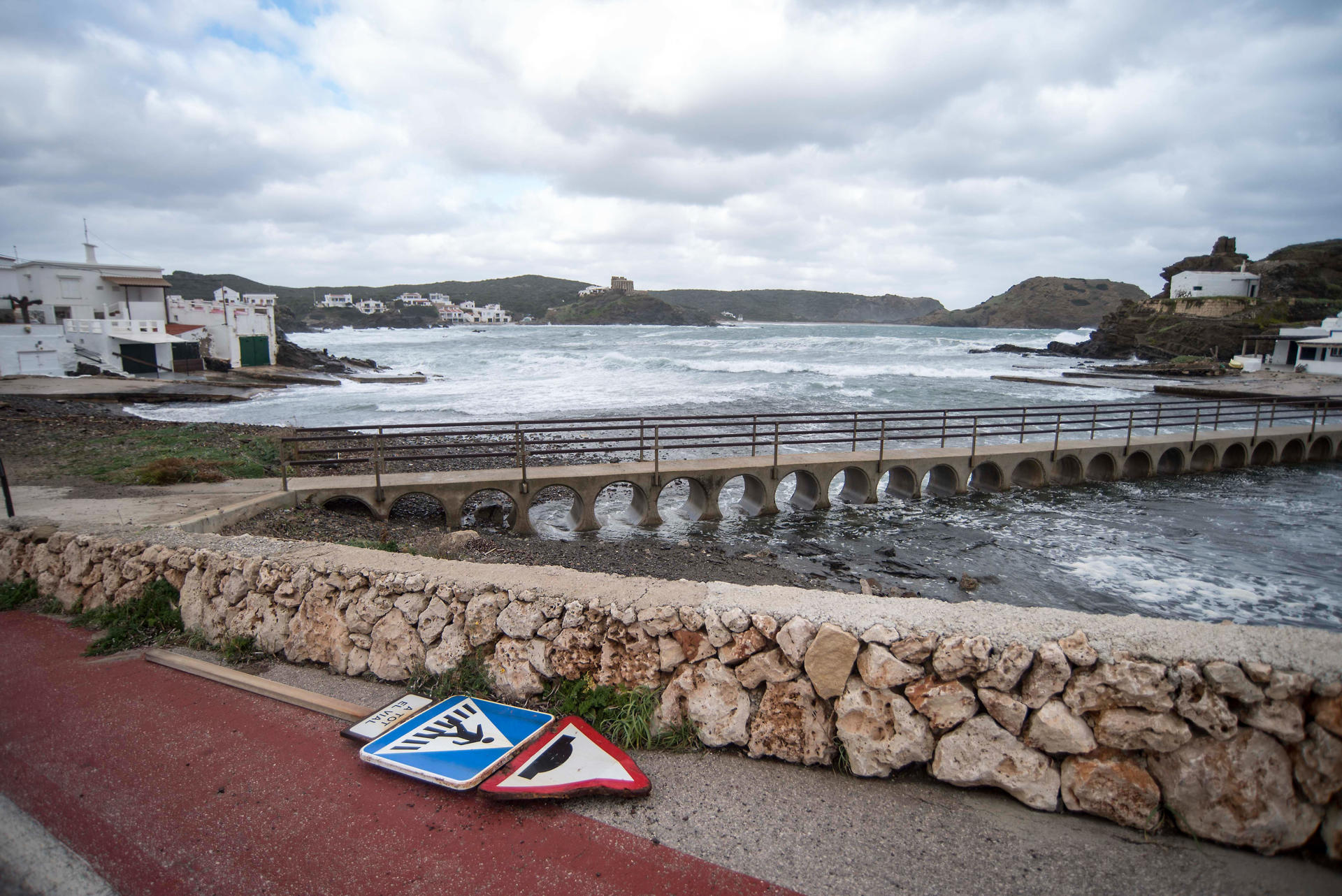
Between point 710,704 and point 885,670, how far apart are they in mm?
1041

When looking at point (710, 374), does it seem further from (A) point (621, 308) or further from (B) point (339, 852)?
(A) point (621, 308)

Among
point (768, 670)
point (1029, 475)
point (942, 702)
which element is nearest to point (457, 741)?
point (768, 670)

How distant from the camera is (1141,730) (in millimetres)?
3205

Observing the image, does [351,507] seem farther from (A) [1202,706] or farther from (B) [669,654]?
(A) [1202,706]

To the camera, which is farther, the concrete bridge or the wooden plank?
the concrete bridge

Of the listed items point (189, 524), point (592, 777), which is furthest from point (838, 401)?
point (592, 777)

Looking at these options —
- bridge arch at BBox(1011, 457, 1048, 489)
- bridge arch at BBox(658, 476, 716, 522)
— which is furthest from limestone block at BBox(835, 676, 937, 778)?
bridge arch at BBox(1011, 457, 1048, 489)

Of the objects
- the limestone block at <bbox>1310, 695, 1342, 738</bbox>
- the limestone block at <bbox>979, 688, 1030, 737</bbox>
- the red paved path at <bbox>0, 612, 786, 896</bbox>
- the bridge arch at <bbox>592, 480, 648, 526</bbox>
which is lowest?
the bridge arch at <bbox>592, 480, 648, 526</bbox>

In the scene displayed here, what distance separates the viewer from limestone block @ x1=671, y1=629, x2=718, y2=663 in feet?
13.1

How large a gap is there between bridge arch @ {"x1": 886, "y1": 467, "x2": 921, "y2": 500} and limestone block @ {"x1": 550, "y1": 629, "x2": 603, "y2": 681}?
1232 cm

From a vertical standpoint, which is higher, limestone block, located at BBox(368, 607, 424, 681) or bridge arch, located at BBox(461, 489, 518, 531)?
limestone block, located at BBox(368, 607, 424, 681)

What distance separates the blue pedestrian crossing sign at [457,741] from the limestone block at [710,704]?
0.76 metres

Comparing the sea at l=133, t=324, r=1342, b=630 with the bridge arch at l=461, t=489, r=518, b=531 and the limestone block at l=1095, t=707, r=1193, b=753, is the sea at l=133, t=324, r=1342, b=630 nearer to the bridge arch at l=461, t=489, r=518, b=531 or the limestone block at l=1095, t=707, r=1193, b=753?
the bridge arch at l=461, t=489, r=518, b=531

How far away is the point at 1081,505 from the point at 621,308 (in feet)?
580
